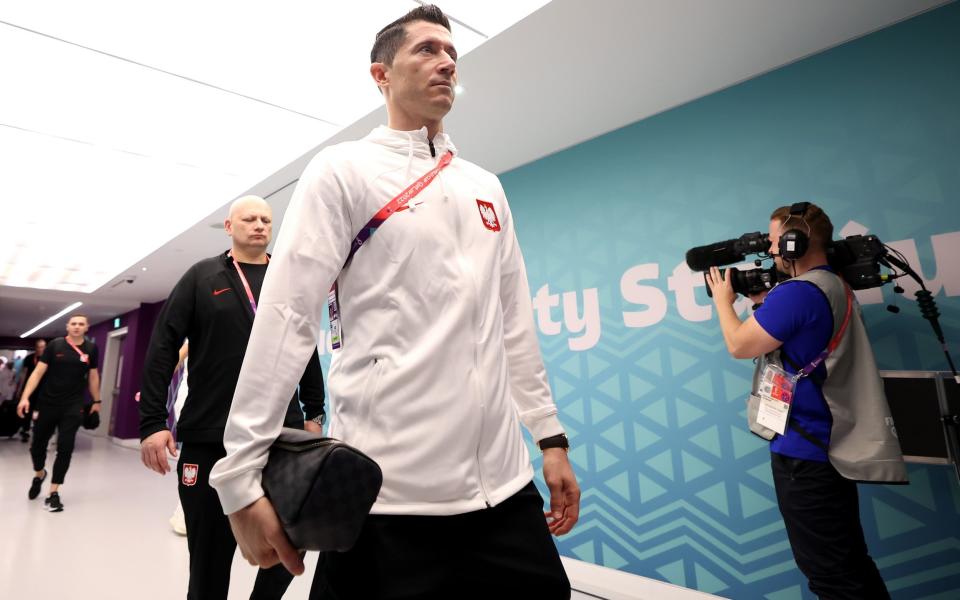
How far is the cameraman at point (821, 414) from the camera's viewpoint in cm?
153

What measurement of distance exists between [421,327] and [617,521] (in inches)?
102

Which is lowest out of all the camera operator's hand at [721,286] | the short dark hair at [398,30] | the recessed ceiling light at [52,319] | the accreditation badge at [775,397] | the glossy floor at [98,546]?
the glossy floor at [98,546]

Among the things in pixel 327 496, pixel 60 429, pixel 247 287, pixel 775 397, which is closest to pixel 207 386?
pixel 247 287

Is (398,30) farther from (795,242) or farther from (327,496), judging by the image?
(795,242)

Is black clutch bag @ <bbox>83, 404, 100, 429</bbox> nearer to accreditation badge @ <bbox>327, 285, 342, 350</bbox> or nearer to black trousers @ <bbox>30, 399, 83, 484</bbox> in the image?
black trousers @ <bbox>30, 399, 83, 484</bbox>

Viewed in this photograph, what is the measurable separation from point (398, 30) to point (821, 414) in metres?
1.74

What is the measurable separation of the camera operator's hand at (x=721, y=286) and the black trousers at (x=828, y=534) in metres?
0.66

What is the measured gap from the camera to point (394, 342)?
0.81 m

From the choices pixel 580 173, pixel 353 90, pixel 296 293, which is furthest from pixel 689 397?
pixel 353 90

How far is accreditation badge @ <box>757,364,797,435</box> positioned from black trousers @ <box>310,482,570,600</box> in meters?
1.24

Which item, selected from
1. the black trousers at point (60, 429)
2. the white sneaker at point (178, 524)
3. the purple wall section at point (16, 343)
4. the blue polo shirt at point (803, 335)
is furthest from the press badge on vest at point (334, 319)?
the purple wall section at point (16, 343)

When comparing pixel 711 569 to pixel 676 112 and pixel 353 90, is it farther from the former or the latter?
pixel 353 90

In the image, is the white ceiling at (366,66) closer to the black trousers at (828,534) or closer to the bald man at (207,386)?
the bald man at (207,386)

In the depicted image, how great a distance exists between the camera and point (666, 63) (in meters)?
2.49
